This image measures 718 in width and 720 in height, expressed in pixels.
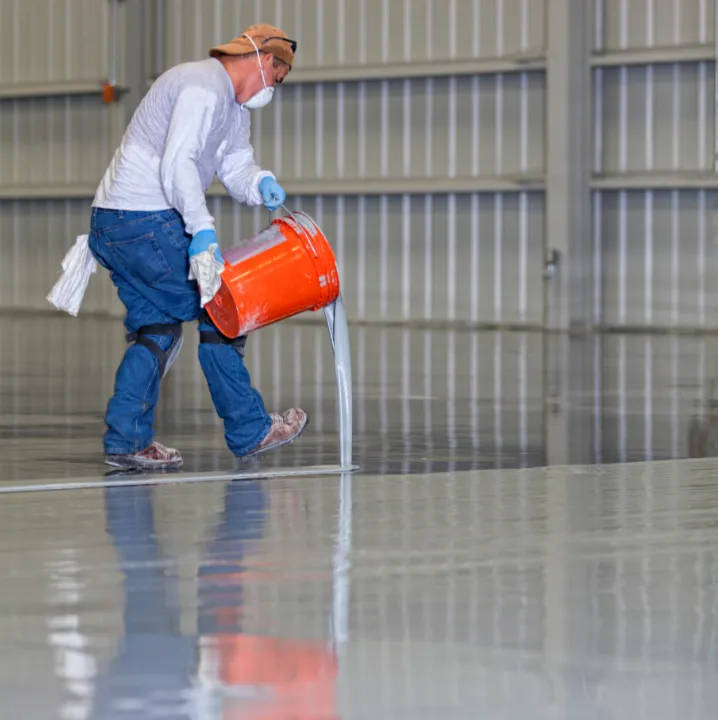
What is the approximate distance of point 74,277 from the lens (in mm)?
5004

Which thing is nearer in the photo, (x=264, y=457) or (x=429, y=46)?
(x=264, y=457)

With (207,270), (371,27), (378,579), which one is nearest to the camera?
(378,579)

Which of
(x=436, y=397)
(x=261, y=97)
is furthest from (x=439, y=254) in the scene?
(x=261, y=97)

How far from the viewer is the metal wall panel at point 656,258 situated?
13.2 m

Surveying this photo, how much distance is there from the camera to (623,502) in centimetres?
409

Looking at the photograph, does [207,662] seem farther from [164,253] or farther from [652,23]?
[652,23]

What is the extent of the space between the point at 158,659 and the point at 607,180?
1127 cm

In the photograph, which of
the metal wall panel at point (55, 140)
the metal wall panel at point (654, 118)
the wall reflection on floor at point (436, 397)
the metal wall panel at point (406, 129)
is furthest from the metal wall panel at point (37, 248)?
the metal wall panel at point (654, 118)

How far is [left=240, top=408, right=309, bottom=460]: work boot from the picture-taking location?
492cm

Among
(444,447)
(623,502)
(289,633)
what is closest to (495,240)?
(444,447)

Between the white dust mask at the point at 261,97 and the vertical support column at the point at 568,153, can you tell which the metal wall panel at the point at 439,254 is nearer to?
the vertical support column at the point at 568,153

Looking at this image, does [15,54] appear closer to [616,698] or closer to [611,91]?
[611,91]

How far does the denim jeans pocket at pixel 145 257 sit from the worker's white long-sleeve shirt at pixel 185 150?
0.34ft

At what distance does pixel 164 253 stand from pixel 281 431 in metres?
0.65
